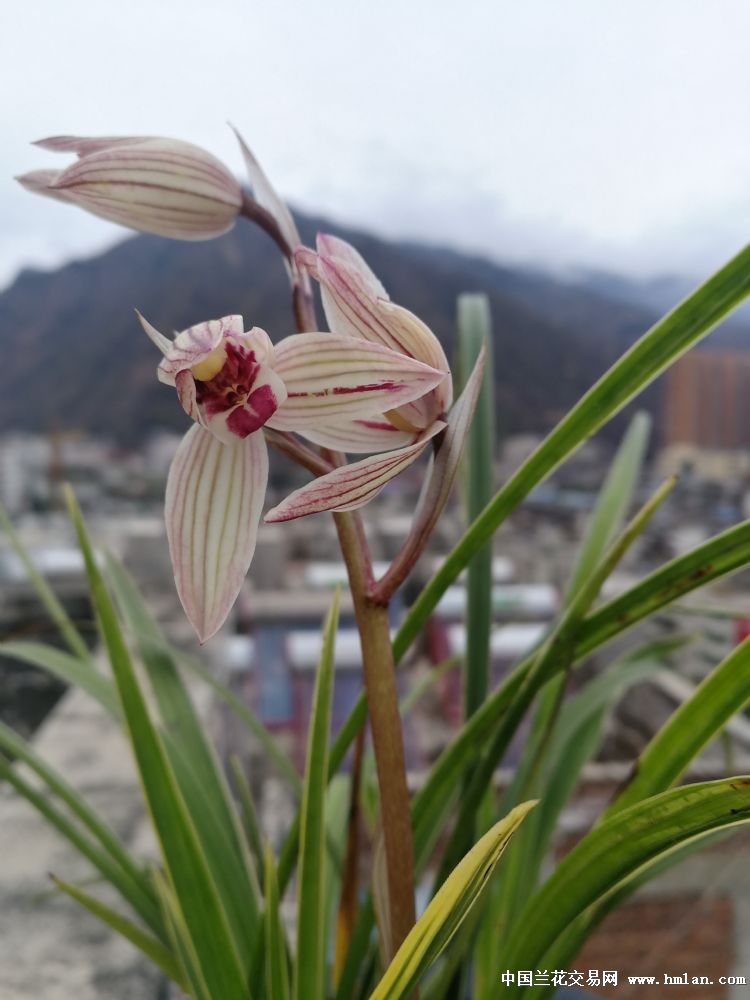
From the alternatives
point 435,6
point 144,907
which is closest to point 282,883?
point 144,907

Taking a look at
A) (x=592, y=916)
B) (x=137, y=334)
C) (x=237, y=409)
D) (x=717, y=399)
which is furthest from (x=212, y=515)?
(x=717, y=399)

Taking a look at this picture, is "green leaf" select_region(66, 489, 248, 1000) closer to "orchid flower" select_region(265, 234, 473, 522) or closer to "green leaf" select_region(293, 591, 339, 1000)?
"green leaf" select_region(293, 591, 339, 1000)

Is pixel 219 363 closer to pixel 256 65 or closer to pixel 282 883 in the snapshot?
pixel 282 883

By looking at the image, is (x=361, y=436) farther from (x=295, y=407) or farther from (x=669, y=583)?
(x=669, y=583)

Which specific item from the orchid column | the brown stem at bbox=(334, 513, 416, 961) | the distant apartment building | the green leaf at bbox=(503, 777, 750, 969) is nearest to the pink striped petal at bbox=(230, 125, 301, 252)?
the orchid column

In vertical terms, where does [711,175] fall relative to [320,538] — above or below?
above

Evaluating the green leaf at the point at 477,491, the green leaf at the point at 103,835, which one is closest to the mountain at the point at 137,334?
the green leaf at the point at 477,491

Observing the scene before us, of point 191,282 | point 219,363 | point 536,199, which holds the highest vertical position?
point 536,199
